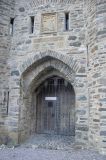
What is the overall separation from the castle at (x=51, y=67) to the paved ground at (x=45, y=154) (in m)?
0.50

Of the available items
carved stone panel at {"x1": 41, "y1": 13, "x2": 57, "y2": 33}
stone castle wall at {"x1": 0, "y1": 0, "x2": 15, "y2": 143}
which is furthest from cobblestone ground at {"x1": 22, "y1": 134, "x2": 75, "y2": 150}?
carved stone panel at {"x1": 41, "y1": 13, "x2": 57, "y2": 33}

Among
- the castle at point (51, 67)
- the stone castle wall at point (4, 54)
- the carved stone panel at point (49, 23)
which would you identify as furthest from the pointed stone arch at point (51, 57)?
the carved stone panel at point (49, 23)

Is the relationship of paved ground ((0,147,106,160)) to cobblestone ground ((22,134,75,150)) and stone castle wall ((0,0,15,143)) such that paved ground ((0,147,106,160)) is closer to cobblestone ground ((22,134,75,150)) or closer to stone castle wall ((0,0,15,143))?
cobblestone ground ((22,134,75,150))

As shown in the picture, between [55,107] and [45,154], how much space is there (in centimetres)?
256

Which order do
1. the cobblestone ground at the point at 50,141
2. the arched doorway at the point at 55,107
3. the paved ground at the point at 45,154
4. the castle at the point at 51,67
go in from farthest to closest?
the arched doorway at the point at 55,107
the cobblestone ground at the point at 50,141
the castle at the point at 51,67
the paved ground at the point at 45,154

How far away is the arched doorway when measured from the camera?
834 centimetres

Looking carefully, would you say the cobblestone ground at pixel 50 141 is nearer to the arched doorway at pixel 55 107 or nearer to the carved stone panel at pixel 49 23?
the arched doorway at pixel 55 107

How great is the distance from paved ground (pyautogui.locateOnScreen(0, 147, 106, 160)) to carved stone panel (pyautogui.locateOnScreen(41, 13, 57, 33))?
3725 millimetres

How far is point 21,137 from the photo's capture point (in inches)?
299

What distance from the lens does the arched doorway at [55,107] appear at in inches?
328

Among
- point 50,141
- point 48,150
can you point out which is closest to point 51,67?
point 50,141

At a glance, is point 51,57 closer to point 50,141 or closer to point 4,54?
point 4,54

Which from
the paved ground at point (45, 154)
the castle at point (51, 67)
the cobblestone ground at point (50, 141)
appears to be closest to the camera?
the paved ground at point (45, 154)

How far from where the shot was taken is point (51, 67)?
25.7ft
